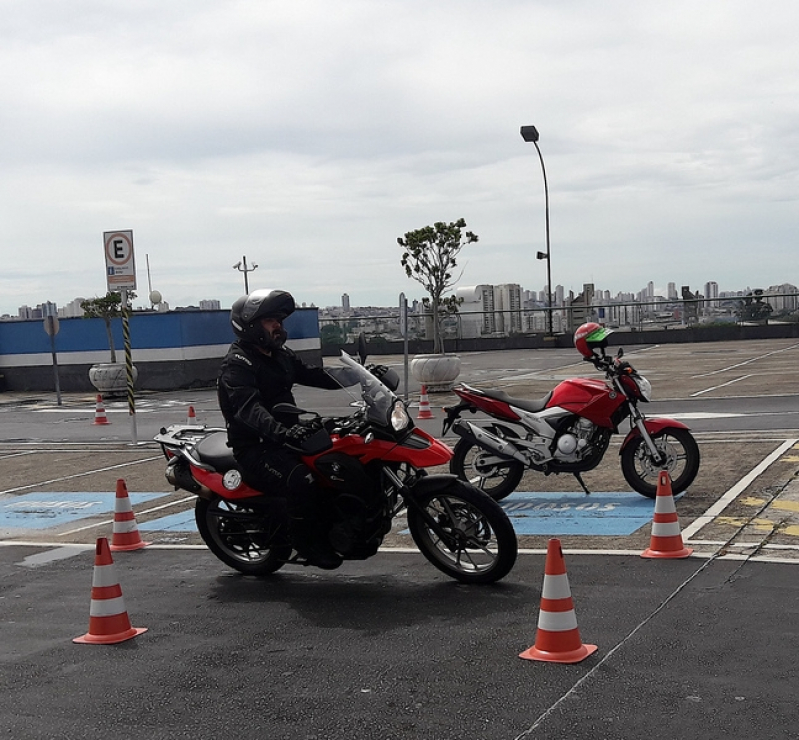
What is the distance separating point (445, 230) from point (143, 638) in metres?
20.9

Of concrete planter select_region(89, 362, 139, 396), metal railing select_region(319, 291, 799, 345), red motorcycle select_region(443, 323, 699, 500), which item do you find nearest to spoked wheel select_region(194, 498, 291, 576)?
red motorcycle select_region(443, 323, 699, 500)

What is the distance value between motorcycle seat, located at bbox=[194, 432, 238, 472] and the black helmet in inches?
32.2

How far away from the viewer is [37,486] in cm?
1332

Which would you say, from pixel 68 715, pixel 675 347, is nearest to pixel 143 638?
pixel 68 715

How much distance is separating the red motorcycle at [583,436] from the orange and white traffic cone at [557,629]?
166 inches

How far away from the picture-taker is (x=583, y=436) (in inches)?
381

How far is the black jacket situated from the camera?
6730 mm

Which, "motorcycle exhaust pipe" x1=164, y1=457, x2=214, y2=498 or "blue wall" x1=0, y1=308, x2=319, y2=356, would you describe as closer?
"motorcycle exhaust pipe" x1=164, y1=457, x2=214, y2=498

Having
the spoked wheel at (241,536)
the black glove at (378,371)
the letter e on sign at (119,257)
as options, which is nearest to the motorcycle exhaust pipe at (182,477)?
the spoked wheel at (241,536)

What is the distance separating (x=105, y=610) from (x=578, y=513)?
4.56m

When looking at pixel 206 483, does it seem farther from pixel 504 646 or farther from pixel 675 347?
pixel 675 347

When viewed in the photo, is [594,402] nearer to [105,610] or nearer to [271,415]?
[271,415]

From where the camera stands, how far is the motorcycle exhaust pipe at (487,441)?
9.58 meters

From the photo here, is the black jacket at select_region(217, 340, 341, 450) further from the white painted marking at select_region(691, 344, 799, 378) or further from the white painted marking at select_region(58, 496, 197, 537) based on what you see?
the white painted marking at select_region(691, 344, 799, 378)
